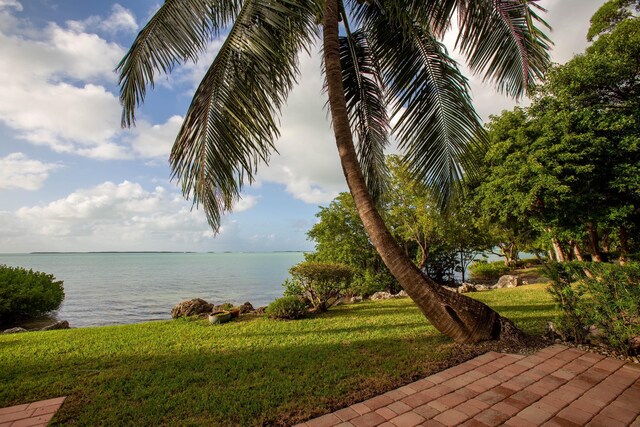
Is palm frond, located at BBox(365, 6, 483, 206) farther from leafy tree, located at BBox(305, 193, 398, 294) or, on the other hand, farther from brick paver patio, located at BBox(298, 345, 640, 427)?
leafy tree, located at BBox(305, 193, 398, 294)

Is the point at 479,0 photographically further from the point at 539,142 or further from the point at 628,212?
the point at 628,212

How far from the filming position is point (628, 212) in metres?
9.12

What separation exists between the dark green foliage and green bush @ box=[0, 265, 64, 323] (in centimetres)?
1584

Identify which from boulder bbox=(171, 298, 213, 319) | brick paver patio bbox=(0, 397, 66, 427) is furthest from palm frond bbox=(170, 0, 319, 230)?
boulder bbox=(171, 298, 213, 319)

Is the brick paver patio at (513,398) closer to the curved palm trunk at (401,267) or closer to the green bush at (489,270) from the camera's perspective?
the curved palm trunk at (401,267)

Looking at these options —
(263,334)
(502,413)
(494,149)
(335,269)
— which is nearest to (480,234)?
(494,149)

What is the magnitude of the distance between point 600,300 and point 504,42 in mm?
4494

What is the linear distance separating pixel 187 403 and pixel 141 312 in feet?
46.6

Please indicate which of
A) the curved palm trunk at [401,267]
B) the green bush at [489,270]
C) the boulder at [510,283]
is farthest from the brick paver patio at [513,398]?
the green bush at [489,270]

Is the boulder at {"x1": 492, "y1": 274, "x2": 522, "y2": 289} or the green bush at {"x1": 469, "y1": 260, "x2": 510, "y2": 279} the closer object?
the boulder at {"x1": 492, "y1": 274, "x2": 522, "y2": 289}

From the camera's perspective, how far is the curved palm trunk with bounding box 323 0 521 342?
472 centimetres

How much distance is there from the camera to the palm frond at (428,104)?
18.4 ft

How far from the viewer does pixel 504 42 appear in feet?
17.6

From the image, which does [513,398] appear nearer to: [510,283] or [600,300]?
[600,300]
